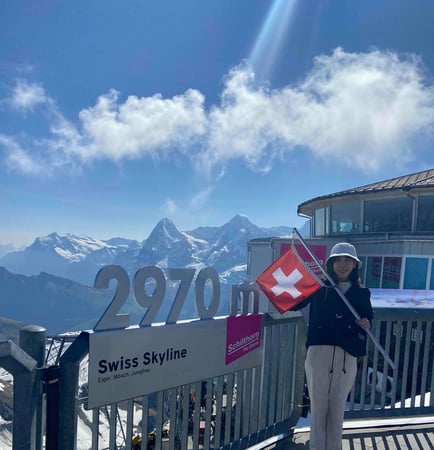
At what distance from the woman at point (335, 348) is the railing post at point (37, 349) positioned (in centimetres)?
232

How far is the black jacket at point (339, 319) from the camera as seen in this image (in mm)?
3326

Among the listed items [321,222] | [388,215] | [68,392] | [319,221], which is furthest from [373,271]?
[68,392]

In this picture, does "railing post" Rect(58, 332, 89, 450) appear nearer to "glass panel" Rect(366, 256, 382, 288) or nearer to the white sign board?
the white sign board

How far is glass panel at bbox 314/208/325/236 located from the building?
38 cm

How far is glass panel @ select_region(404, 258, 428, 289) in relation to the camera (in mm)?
16344

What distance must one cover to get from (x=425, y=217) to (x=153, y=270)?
65.0 ft

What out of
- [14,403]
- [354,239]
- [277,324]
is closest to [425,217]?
[354,239]

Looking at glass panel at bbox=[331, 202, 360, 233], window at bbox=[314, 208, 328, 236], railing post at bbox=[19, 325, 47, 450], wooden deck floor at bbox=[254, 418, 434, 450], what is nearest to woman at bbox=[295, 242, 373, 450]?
wooden deck floor at bbox=[254, 418, 434, 450]

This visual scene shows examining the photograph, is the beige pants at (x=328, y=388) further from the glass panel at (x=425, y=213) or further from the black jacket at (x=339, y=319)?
the glass panel at (x=425, y=213)

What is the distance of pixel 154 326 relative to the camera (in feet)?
10.2

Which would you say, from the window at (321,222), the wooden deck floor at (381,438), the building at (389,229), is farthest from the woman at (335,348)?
the window at (321,222)

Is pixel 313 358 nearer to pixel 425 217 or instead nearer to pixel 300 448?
pixel 300 448

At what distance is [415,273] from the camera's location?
54.2 ft

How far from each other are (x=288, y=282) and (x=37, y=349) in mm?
2527
